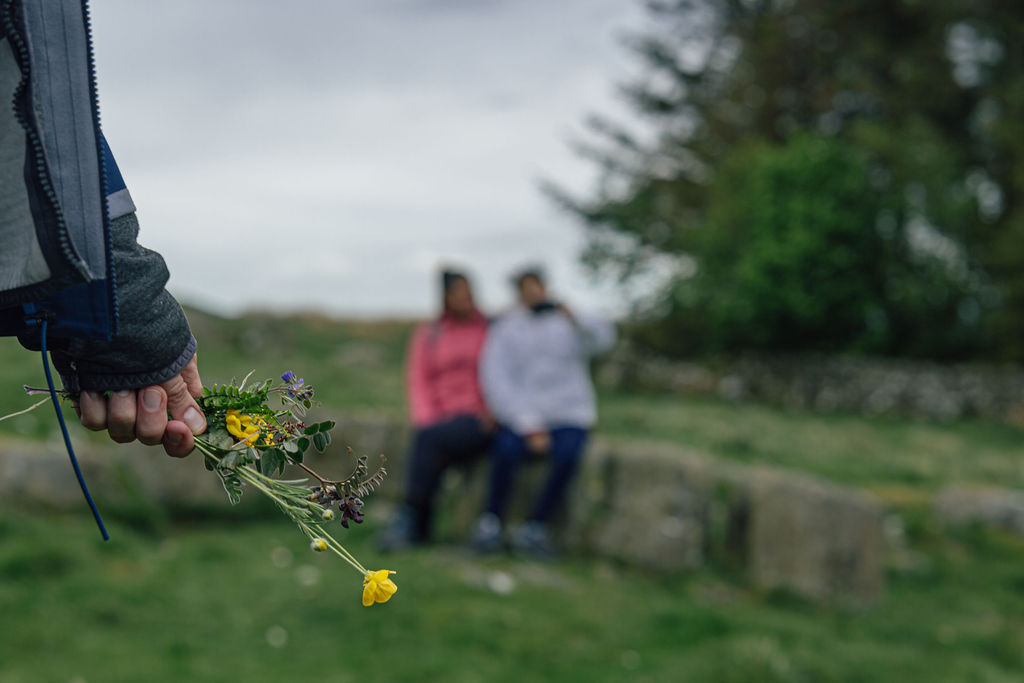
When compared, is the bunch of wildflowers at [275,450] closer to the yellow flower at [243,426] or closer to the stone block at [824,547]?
the yellow flower at [243,426]

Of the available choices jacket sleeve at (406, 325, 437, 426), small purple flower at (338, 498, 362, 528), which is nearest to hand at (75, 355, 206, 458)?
small purple flower at (338, 498, 362, 528)

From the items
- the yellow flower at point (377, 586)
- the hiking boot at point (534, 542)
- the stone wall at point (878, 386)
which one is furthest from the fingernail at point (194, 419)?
the stone wall at point (878, 386)

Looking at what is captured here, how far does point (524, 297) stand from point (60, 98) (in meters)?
5.78

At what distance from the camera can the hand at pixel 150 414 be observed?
1.60 metres

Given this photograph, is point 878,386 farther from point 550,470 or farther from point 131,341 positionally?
point 131,341

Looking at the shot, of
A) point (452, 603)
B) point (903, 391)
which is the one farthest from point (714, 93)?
point (452, 603)

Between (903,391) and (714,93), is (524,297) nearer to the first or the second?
(903,391)

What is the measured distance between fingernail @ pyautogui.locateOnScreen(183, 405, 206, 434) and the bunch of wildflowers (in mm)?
23

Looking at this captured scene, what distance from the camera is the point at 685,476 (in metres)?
6.84

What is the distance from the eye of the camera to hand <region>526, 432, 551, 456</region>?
6.79m

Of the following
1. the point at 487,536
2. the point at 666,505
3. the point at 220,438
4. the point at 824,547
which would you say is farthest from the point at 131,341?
the point at 824,547

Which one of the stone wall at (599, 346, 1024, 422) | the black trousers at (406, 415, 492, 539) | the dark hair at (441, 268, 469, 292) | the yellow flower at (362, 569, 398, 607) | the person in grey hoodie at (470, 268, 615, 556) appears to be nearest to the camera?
the yellow flower at (362, 569, 398, 607)

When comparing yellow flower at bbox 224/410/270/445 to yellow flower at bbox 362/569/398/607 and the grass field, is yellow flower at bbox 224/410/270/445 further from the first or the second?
the grass field

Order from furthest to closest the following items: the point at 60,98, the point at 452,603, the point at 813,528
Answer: the point at 813,528 < the point at 452,603 < the point at 60,98
